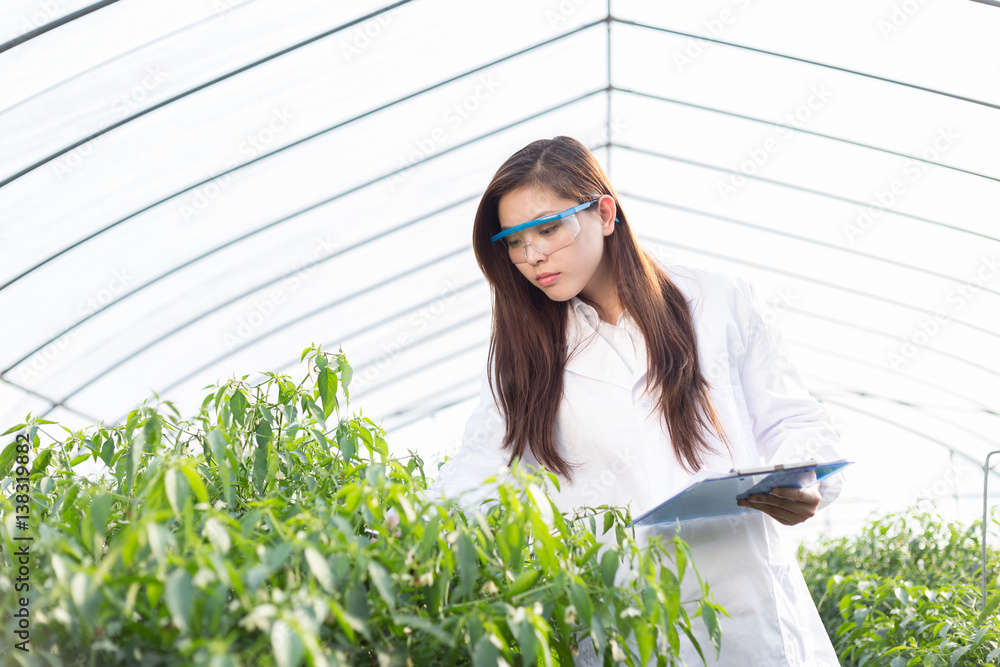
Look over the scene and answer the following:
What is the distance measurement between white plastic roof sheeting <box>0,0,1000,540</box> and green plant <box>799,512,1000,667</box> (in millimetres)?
1700

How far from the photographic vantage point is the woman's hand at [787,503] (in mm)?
1447

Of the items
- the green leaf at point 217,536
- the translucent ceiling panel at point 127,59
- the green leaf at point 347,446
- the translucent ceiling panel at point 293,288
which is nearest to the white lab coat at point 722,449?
the green leaf at point 347,446

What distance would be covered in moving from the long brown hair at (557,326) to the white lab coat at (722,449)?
A: 0.04 meters

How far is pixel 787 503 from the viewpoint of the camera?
4.85 ft

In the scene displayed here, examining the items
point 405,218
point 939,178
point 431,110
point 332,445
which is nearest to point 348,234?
point 405,218

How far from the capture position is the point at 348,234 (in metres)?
5.77

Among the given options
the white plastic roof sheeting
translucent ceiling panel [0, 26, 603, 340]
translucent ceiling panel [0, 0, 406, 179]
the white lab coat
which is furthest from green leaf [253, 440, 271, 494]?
translucent ceiling panel [0, 26, 603, 340]

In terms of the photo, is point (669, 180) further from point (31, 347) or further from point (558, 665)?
point (558, 665)

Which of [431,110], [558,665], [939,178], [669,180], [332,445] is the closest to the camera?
[558,665]

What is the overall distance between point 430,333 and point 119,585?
24.0 feet

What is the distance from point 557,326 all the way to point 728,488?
0.68 meters

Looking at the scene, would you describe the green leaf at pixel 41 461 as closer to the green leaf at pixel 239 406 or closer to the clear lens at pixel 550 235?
the green leaf at pixel 239 406

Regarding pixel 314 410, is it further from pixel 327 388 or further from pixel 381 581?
pixel 381 581

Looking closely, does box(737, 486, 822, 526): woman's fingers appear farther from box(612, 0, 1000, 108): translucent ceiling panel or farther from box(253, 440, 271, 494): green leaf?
box(612, 0, 1000, 108): translucent ceiling panel
